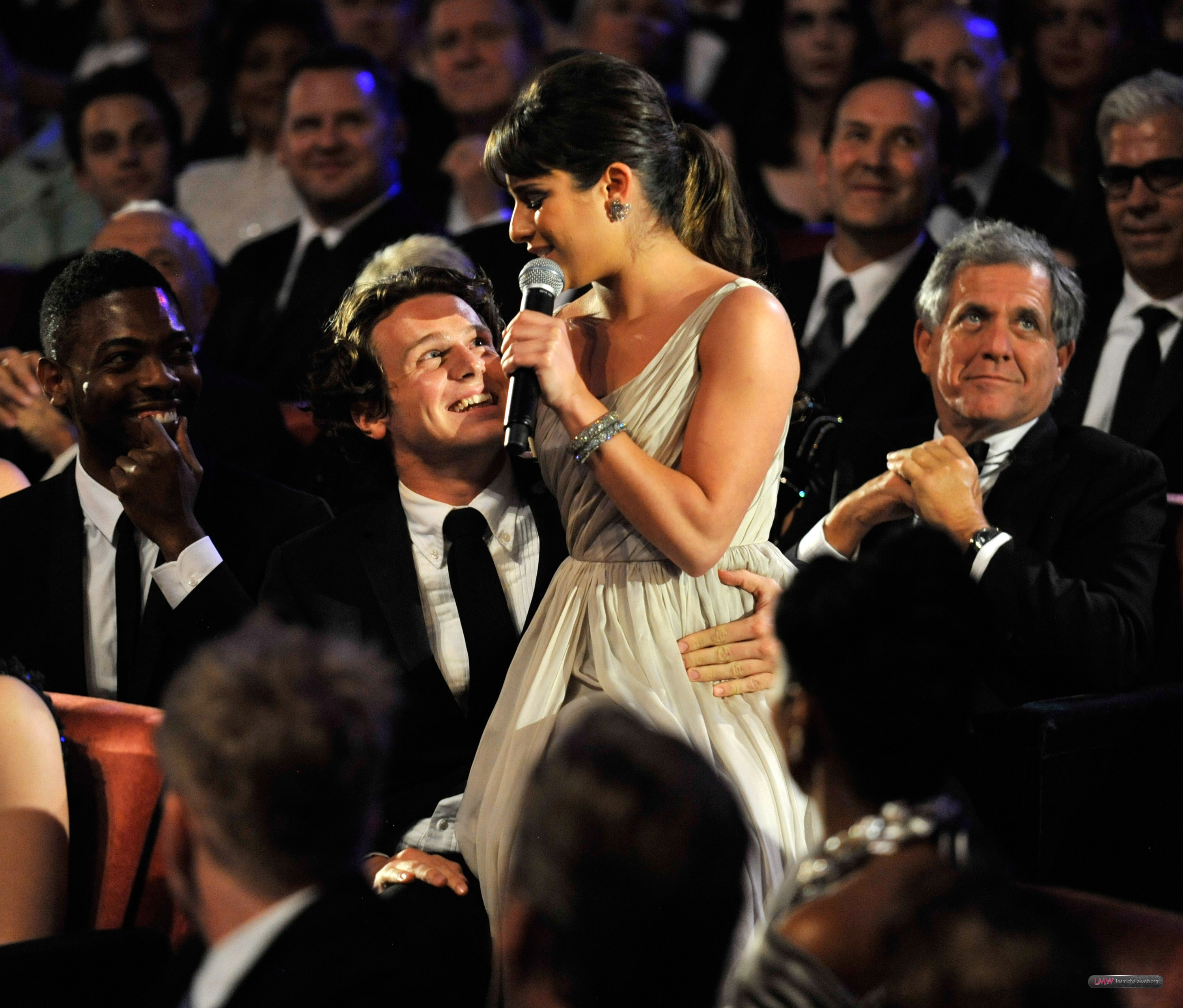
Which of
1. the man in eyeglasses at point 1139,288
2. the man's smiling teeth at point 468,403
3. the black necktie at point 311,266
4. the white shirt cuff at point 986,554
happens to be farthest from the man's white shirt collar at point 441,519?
the black necktie at point 311,266

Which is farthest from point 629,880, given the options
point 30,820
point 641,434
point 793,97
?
point 793,97

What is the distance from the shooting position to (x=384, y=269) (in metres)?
3.18

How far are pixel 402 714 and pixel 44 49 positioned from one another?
4974 millimetres

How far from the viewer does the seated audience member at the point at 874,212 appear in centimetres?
364

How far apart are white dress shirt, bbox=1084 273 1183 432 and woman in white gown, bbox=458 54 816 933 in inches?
56.8

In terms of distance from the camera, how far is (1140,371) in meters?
3.20

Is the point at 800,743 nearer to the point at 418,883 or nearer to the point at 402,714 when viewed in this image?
the point at 418,883

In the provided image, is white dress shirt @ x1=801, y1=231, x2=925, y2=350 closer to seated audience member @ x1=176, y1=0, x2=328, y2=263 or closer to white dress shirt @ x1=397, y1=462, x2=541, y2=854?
white dress shirt @ x1=397, y1=462, x2=541, y2=854

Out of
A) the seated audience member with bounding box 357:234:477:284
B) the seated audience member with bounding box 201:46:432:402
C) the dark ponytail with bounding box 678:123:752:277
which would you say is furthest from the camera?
the seated audience member with bounding box 201:46:432:402

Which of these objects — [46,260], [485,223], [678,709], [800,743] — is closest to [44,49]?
[46,260]

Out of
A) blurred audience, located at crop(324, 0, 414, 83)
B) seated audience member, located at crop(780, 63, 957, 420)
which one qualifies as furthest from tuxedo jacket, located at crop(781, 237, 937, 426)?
blurred audience, located at crop(324, 0, 414, 83)

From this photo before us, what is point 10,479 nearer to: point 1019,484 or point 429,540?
point 429,540

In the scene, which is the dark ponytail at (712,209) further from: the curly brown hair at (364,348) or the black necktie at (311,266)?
the black necktie at (311,266)

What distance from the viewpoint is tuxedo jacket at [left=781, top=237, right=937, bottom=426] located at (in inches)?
135
